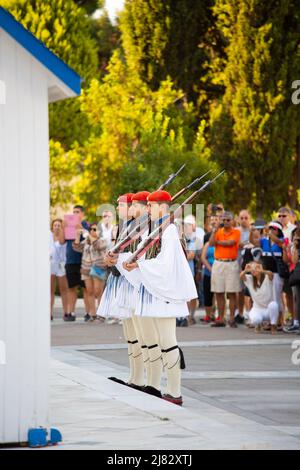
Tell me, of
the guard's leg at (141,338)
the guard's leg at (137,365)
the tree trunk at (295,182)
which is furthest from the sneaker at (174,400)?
the tree trunk at (295,182)

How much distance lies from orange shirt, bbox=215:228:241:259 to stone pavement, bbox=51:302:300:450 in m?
2.72

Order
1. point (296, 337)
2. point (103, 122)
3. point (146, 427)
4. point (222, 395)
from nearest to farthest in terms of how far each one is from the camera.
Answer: point (146, 427) < point (222, 395) < point (296, 337) < point (103, 122)

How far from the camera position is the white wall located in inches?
370

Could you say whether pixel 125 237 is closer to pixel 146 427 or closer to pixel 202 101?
pixel 146 427

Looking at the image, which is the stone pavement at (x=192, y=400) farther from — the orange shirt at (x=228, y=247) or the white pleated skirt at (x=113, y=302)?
the orange shirt at (x=228, y=247)

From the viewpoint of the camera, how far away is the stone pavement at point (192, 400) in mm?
9930

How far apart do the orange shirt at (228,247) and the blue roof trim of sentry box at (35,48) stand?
13.7m

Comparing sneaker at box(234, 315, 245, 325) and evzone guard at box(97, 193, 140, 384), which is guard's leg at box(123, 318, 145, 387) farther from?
sneaker at box(234, 315, 245, 325)

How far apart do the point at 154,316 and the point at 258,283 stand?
9.69 meters

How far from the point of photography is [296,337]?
20.6m

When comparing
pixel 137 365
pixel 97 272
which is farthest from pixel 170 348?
pixel 97 272

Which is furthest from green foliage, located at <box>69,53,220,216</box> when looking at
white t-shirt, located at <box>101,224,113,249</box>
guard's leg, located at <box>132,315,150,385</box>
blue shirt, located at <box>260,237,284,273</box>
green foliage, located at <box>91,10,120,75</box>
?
guard's leg, located at <box>132,315,150,385</box>

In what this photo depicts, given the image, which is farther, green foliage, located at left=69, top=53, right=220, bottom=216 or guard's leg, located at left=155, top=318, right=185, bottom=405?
green foliage, located at left=69, top=53, right=220, bottom=216

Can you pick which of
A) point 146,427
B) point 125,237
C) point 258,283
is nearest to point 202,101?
point 258,283
